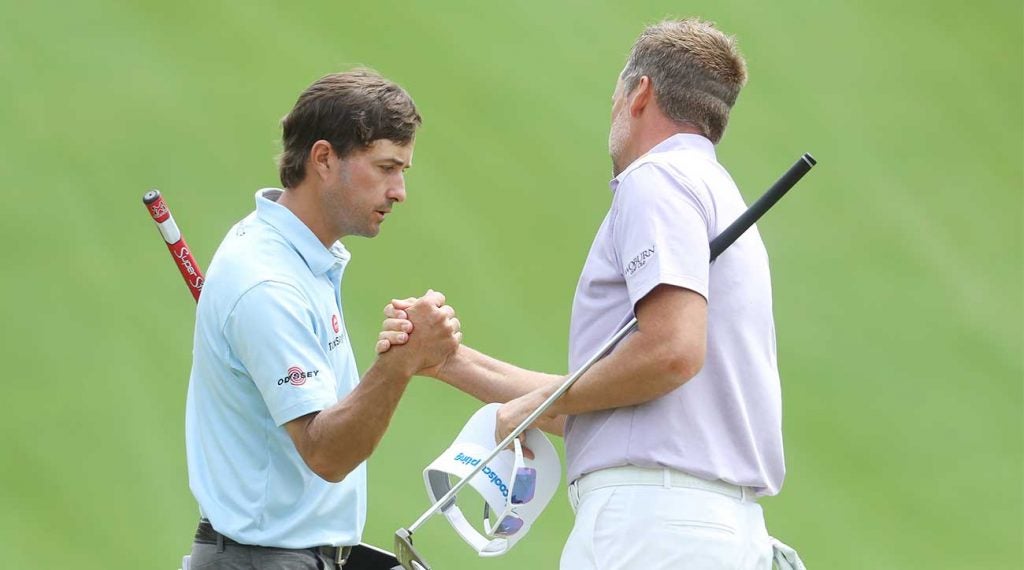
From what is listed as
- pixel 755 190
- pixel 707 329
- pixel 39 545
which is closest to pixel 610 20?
pixel 755 190

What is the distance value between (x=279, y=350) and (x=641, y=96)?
0.84 metres

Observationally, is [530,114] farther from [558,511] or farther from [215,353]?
[215,353]

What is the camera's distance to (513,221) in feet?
18.6

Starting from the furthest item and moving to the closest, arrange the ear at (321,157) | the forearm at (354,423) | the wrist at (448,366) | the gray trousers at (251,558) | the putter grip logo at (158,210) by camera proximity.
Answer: the putter grip logo at (158,210), the wrist at (448,366), the ear at (321,157), the gray trousers at (251,558), the forearm at (354,423)

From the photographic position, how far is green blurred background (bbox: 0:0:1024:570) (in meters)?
5.20

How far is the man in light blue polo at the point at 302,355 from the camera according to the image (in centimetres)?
266

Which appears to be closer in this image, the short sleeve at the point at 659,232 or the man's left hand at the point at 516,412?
the short sleeve at the point at 659,232

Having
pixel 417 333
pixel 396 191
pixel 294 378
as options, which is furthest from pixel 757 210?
pixel 294 378

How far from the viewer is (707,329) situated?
8.72 feet

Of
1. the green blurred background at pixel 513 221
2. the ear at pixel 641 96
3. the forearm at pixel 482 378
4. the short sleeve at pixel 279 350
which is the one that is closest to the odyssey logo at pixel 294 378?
the short sleeve at pixel 279 350

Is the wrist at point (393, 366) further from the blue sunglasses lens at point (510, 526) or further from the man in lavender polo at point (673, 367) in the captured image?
the blue sunglasses lens at point (510, 526)

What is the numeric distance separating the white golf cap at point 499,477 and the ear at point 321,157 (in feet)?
1.85

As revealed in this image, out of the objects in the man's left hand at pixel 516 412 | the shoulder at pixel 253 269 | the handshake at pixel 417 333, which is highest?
the shoulder at pixel 253 269

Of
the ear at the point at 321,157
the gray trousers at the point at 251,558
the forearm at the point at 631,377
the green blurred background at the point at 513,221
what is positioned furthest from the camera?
the green blurred background at the point at 513,221
